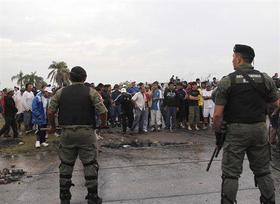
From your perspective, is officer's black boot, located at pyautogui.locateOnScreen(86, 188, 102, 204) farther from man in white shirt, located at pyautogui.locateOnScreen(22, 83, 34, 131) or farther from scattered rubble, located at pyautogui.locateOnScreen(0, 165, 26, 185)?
man in white shirt, located at pyautogui.locateOnScreen(22, 83, 34, 131)

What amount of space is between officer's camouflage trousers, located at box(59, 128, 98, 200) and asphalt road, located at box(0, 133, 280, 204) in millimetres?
578

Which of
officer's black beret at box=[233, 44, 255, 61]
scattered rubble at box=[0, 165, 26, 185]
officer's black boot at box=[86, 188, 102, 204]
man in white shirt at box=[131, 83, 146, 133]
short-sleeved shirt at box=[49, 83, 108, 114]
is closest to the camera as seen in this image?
officer's black beret at box=[233, 44, 255, 61]

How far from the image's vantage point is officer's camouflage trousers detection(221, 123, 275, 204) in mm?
5336

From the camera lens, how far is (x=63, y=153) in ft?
20.9

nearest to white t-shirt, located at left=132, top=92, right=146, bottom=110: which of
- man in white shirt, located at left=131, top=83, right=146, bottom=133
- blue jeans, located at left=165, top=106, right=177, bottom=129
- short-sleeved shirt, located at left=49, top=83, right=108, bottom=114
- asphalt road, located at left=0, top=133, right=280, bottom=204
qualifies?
man in white shirt, located at left=131, top=83, right=146, bottom=133

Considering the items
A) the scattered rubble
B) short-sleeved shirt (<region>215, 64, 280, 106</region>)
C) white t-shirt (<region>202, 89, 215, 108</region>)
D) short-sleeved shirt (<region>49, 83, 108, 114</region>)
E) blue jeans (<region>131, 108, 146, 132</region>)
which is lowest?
the scattered rubble

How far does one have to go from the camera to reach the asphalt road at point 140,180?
6.89 metres

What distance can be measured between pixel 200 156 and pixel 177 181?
2.92m

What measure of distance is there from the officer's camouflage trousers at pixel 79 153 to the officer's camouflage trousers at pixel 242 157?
187cm

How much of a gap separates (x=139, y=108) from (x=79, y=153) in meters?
9.72

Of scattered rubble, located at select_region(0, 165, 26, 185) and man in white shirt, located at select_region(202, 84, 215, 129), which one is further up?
man in white shirt, located at select_region(202, 84, 215, 129)

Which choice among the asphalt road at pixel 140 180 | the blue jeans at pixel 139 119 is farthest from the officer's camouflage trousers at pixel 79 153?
the blue jeans at pixel 139 119

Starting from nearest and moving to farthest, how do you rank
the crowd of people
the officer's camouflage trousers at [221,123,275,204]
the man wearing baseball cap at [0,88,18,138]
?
the officer's camouflage trousers at [221,123,275,204]
the man wearing baseball cap at [0,88,18,138]
the crowd of people

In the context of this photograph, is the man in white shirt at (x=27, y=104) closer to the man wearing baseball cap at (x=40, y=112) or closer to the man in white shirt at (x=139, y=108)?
the man wearing baseball cap at (x=40, y=112)
